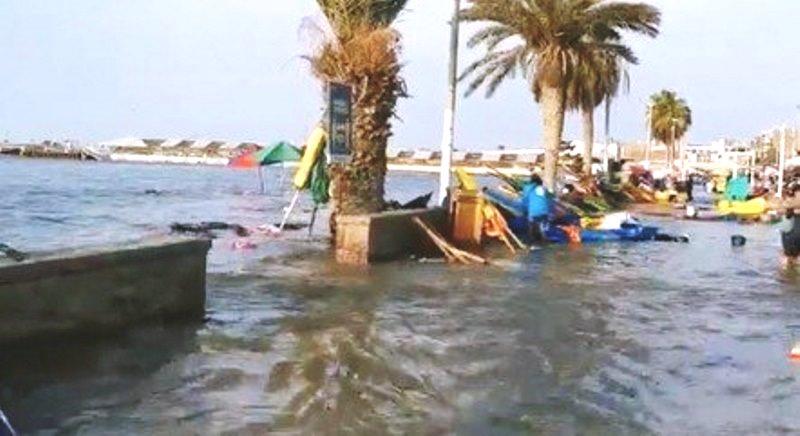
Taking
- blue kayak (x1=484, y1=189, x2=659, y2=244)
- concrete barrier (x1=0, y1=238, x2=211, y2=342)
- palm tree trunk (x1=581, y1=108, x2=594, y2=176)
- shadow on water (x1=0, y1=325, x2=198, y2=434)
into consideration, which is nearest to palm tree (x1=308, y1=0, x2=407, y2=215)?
blue kayak (x1=484, y1=189, x2=659, y2=244)

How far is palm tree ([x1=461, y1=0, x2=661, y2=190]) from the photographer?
34.1 metres

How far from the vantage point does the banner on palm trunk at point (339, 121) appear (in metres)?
17.6

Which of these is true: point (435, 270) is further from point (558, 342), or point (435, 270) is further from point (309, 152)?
point (558, 342)

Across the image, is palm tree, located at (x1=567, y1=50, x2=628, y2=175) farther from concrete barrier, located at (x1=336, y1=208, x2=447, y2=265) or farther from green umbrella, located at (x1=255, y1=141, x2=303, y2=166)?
concrete barrier, located at (x1=336, y1=208, x2=447, y2=265)

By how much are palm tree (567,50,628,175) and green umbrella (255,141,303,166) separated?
12.6m

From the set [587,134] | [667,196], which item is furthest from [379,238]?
[667,196]

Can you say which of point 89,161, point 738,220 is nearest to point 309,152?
point 738,220

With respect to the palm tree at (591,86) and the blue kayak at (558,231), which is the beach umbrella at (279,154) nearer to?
the blue kayak at (558,231)

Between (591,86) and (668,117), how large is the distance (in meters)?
71.0

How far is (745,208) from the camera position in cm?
3988

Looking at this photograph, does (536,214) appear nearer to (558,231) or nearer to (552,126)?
(558,231)

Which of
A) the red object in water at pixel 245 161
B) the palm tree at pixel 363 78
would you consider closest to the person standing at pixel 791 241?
the palm tree at pixel 363 78

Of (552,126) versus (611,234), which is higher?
(552,126)

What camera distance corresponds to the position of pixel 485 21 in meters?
36.0
